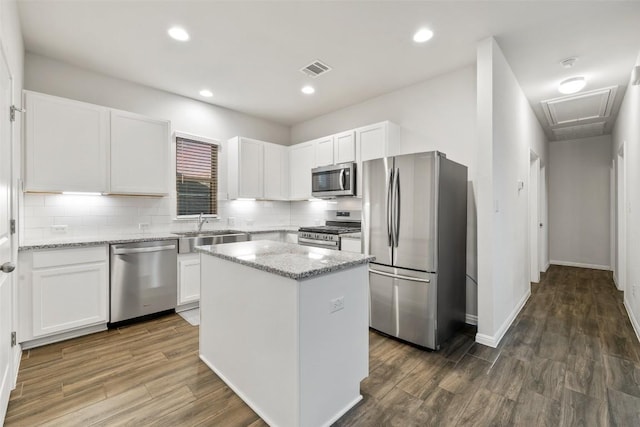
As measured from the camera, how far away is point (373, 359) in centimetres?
246

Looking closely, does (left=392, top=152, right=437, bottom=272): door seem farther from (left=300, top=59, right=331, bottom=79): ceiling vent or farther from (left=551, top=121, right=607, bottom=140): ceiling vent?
(left=551, top=121, right=607, bottom=140): ceiling vent

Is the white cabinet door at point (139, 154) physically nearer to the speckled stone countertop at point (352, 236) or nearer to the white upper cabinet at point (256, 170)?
the white upper cabinet at point (256, 170)

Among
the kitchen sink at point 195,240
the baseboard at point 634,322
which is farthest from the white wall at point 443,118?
the kitchen sink at point 195,240

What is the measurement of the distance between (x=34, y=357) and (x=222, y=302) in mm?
1832

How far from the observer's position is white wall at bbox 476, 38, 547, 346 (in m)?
2.67

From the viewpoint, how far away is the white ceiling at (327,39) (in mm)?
2307

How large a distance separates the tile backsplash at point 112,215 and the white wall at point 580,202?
17.1ft

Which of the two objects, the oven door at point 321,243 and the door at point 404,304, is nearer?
the door at point 404,304

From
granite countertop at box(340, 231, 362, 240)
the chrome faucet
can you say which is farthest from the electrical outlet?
the chrome faucet

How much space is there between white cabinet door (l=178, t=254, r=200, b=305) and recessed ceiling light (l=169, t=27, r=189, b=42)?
7.61 ft

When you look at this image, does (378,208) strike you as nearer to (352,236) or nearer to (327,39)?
(352,236)

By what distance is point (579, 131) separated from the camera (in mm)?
5578

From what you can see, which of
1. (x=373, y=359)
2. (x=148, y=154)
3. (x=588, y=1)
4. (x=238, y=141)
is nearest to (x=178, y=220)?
(x=148, y=154)

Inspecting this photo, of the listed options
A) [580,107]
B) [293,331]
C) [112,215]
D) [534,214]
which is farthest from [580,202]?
[112,215]
